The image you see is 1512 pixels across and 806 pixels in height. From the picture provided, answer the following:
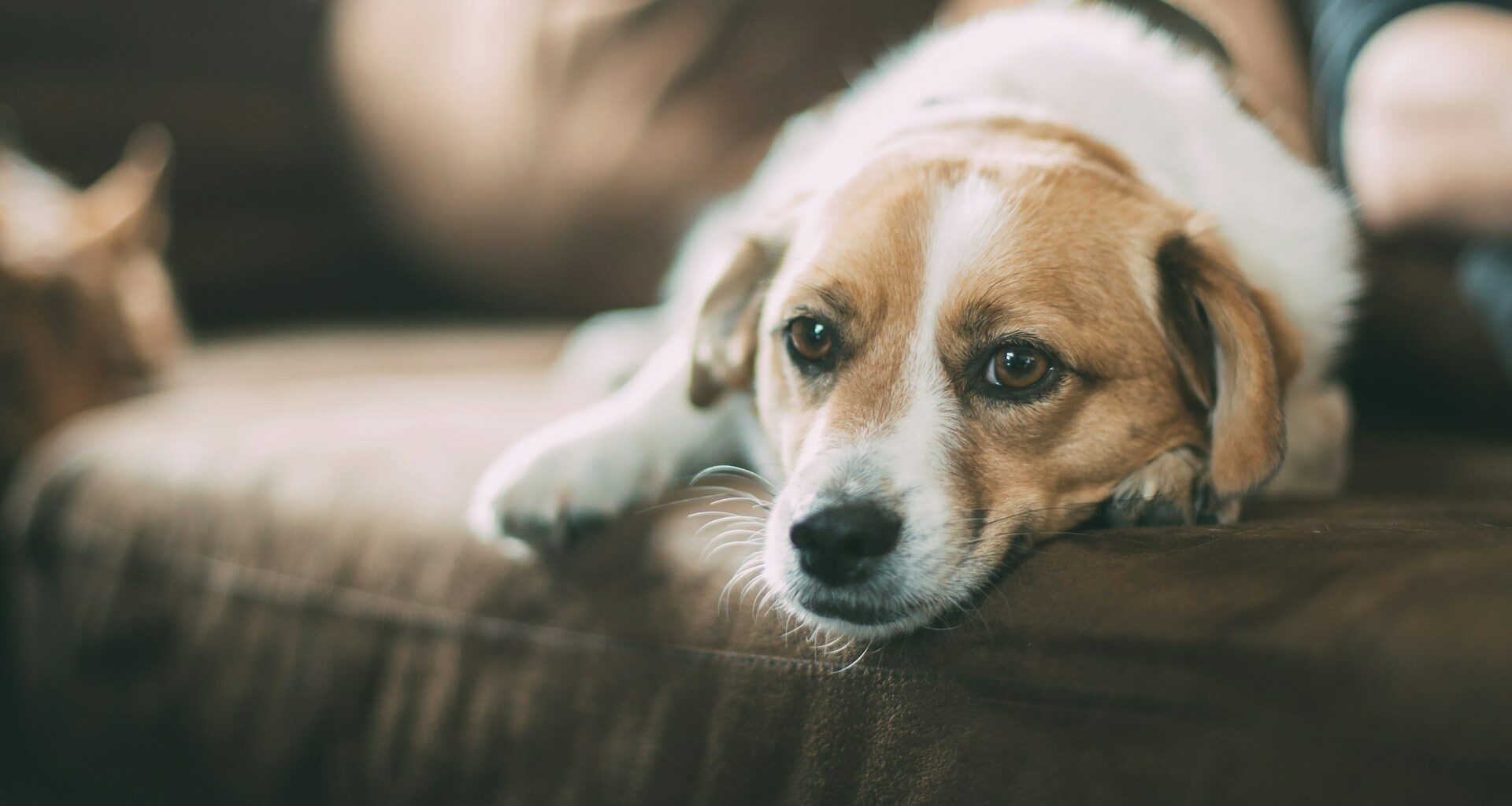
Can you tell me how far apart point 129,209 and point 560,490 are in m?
1.61

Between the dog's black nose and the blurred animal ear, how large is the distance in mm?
1909

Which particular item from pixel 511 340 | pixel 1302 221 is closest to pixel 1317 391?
pixel 1302 221

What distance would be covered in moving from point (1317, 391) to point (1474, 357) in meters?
0.31

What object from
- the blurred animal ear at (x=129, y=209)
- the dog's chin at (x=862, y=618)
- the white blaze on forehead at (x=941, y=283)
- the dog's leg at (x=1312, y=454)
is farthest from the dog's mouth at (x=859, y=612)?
the blurred animal ear at (x=129, y=209)

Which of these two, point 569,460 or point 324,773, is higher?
point 569,460

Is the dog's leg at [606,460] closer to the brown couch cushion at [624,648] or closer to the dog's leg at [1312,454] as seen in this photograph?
the brown couch cushion at [624,648]

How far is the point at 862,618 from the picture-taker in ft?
3.40

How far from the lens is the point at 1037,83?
1557 mm

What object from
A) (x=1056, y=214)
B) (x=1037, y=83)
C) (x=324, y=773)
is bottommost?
(x=324, y=773)

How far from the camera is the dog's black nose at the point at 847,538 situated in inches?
40.3

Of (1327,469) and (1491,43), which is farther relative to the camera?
(1491,43)

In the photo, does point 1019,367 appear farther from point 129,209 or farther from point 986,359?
point 129,209

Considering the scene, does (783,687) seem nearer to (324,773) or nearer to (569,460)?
(569,460)

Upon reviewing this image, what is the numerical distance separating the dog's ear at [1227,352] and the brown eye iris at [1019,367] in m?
0.19
